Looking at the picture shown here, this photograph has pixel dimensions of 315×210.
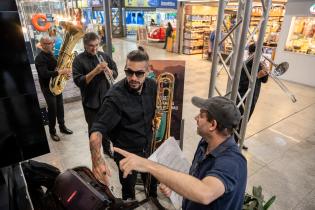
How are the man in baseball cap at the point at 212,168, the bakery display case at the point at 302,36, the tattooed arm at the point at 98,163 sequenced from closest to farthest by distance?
the man in baseball cap at the point at 212,168, the tattooed arm at the point at 98,163, the bakery display case at the point at 302,36

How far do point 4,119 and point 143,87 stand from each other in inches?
43.5

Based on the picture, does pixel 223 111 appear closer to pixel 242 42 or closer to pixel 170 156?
pixel 170 156

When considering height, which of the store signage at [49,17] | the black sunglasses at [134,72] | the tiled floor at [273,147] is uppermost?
the store signage at [49,17]

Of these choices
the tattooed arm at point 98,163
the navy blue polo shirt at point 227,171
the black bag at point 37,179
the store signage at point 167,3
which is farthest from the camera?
the store signage at point 167,3

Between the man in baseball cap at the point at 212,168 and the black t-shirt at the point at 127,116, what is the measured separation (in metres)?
0.63

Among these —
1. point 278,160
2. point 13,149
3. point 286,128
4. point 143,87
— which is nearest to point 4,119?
point 13,149

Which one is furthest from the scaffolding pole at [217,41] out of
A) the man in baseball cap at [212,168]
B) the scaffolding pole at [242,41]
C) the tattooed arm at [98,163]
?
the tattooed arm at [98,163]

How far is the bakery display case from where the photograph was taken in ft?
24.0

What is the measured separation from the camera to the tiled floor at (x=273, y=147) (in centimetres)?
315

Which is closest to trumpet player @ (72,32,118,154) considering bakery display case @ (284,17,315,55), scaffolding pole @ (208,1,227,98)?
scaffolding pole @ (208,1,227,98)

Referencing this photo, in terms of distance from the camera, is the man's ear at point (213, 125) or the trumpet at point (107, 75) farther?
the trumpet at point (107, 75)

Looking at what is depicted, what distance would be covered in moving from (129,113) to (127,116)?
0.04 m

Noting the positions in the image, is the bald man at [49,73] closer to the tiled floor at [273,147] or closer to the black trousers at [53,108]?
the black trousers at [53,108]

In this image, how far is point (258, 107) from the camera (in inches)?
232
